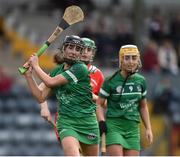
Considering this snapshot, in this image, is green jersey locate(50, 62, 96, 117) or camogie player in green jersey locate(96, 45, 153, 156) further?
camogie player in green jersey locate(96, 45, 153, 156)

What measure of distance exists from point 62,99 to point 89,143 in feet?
1.89

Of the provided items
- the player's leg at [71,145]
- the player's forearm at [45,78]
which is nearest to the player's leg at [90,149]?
the player's leg at [71,145]

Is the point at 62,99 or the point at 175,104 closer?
the point at 62,99

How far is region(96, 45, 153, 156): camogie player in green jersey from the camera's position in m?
12.9

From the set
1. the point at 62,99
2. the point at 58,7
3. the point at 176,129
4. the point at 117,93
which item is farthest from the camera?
the point at 58,7

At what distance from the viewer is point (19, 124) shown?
67.5ft

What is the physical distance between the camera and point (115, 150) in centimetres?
1288

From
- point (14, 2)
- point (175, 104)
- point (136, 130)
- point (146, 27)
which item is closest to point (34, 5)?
point (14, 2)

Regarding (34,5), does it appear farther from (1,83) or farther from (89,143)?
(89,143)

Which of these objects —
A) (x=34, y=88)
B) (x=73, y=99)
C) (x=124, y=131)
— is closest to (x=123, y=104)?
(x=124, y=131)

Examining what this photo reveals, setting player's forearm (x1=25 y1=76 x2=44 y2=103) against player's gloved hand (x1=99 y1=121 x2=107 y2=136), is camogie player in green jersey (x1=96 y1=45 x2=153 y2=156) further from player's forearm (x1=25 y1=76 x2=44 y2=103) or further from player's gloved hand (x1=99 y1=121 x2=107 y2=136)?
player's forearm (x1=25 y1=76 x2=44 y2=103)

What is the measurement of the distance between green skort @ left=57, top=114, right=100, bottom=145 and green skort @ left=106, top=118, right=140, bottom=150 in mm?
1070

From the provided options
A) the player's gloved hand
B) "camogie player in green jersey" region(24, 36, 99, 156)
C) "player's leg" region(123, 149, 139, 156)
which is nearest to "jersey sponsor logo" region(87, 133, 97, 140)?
"camogie player in green jersey" region(24, 36, 99, 156)

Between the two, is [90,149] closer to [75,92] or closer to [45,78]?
[75,92]
